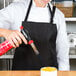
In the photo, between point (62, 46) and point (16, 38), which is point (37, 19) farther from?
point (16, 38)

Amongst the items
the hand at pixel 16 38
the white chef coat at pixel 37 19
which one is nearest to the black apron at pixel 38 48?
the white chef coat at pixel 37 19

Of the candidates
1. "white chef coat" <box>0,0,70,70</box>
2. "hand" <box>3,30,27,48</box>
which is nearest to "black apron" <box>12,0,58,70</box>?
"white chef coat" <box>0,0,70,70</box>

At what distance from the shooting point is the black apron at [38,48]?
5.48ft

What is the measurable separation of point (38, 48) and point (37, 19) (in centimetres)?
25

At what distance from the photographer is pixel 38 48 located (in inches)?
67.5

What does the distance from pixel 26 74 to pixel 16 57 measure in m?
0.44

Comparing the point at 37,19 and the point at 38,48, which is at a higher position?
the point at 37,19

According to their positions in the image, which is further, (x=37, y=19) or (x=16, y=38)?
(x=37, y=19)

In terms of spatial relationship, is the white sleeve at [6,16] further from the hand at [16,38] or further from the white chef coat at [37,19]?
the hand at [16,38]

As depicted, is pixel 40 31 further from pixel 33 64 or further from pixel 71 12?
pixel 71 12

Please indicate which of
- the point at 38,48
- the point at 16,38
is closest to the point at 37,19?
the point at 38,48

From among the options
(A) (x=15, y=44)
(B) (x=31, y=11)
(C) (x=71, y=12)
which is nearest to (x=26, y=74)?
(A) (x=15, y=44)

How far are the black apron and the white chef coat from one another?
38mm

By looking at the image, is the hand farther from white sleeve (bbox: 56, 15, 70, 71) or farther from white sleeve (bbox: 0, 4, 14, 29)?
white sleeve (bbox: 56, 15, 70, 71)
